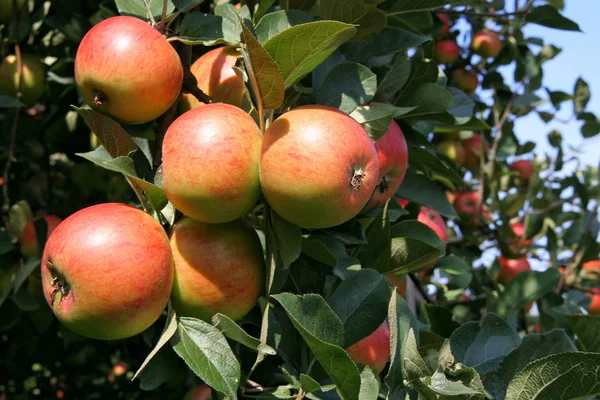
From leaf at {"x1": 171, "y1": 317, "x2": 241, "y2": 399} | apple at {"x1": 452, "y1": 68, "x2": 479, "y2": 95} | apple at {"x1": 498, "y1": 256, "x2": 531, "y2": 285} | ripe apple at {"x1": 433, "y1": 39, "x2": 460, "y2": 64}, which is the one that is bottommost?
apple at {"x1": 498, "y1": 256, "x2": 531, "y2": 285}

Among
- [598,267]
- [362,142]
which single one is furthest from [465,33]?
[362,142]

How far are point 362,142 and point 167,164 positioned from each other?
296mm

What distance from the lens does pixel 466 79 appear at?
2.61 meters

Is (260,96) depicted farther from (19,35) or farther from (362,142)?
(19,35)

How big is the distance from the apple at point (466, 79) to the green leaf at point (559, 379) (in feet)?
6.25

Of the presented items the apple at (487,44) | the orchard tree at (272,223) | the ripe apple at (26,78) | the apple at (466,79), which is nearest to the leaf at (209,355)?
the orchard tree at (272,223)

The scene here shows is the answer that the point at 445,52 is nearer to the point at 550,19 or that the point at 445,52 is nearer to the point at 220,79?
the point at 550,19

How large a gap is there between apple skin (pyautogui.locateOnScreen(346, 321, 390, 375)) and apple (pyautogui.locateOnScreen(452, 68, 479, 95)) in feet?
5.38

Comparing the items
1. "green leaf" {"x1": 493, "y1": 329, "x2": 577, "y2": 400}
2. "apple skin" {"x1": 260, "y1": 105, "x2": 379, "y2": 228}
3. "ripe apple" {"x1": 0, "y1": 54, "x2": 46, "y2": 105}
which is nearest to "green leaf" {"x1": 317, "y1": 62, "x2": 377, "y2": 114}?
"apple skin" {"x1": 260, "y1": 105, "x2": 379, "y2": 228}

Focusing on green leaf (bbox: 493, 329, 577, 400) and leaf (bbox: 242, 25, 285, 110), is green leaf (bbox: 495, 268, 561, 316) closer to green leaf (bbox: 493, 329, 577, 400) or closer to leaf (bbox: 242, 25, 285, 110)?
green leaf (bbox: 493, 329, 577, 400)

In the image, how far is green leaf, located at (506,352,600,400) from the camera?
791 mm

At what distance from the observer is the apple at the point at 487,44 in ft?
8.46

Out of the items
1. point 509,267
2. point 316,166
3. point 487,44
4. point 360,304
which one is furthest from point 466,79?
point 316,166

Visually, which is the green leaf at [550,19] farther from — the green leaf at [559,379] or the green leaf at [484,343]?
the green leaf at [559,379]
